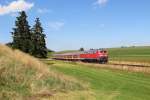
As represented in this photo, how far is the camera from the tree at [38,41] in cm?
6893

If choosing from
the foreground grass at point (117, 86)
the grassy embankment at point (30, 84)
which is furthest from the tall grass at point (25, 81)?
the foreground grass at point (117, 86)

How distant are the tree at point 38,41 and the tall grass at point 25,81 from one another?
4679cm

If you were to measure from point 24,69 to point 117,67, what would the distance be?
104ft

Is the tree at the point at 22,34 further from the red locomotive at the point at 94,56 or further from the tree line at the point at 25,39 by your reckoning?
the red locomotive at the point at 94,56

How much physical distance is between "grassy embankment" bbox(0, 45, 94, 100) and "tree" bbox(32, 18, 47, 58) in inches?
1850

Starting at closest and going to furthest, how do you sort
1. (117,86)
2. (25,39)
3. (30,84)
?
(30,84), (117,86), (25,39)

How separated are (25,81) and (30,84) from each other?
1.01 feet

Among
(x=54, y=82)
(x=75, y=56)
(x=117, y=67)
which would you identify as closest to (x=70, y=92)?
(x=54, y=82)

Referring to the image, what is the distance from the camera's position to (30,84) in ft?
57.9

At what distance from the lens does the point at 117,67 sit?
4978 cm

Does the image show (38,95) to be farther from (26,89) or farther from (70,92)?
(70,92)

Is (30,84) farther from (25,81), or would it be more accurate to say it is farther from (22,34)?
(22,34)

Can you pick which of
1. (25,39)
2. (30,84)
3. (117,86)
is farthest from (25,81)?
(25,39)

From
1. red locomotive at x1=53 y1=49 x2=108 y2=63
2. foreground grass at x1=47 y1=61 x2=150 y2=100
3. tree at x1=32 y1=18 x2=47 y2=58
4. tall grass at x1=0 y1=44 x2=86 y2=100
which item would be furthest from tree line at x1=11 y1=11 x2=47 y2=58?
tall grass at x1=0 y1=44 x2=86 y2=100
